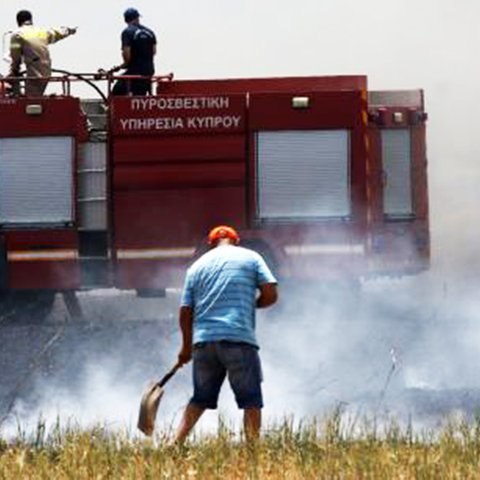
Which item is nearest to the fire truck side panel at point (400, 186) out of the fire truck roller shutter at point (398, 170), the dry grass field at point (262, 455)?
the fire truck roller shutter at point (398, 170)

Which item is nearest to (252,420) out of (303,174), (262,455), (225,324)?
(225,324)

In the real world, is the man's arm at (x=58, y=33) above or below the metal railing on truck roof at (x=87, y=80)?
above

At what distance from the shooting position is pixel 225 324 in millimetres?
12641

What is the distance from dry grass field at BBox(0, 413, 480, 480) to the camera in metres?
10.6

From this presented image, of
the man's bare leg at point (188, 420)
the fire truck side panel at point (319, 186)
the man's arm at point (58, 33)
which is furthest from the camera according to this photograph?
the man's arm at point (58, 33)

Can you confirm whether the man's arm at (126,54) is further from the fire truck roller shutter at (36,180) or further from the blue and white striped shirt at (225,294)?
the blue and white striped shirt at (225,294)

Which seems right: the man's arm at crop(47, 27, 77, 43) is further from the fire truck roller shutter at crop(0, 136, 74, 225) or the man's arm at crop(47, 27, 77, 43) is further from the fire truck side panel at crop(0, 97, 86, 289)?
the fire truck roller shutter at crop(0, 136, 74, 225)

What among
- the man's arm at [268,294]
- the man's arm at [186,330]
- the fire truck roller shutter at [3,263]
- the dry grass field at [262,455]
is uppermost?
the fire truck roller shutter at [3,263]

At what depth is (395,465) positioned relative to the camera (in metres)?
10.6

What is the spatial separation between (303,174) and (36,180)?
2.51 meters

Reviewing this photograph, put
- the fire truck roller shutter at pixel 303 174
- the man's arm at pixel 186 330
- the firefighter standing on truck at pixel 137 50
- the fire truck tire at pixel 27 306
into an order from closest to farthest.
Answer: the man's arm at pixel 186 330
the fire truck roller shutter at pixel 303 174
the fire truck tire at pixel 27 306
the firefighter standing on truck at pixel 137 50

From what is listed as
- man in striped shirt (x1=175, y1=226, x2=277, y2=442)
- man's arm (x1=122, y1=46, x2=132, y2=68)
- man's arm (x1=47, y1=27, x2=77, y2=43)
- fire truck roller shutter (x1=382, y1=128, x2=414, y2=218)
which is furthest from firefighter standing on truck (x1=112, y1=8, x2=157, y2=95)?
man in striped shirt (x1=175, y1=226, x2=277, y2=442)

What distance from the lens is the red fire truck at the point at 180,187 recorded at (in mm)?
19141

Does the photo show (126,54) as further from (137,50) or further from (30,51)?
(30,51)
